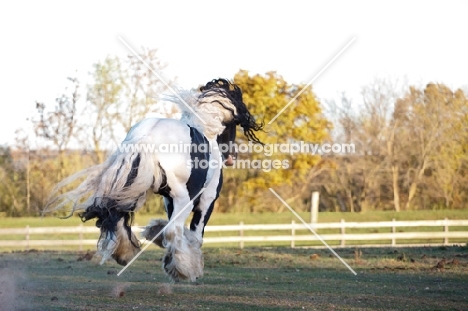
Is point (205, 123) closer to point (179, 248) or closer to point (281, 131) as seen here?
point (179, 248)

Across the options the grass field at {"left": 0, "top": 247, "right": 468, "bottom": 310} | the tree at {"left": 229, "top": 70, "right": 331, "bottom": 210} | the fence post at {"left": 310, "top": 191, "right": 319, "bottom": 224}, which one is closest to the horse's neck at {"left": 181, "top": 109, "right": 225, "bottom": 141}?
the grass field at {"left": 0, "top": 247, "right": 468, "bottom": 310}

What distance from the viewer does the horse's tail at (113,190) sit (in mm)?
7188

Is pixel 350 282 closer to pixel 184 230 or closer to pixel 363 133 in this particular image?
pixel 184 230

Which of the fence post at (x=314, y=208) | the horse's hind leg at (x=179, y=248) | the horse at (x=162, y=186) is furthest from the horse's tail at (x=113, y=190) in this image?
the fence post at (x=314, y=208)

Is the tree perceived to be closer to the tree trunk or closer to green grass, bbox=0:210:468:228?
green grass, bbox=0:210:468:228

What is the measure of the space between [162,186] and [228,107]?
1883 mm

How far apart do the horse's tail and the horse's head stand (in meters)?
1.79

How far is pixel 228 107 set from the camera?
29.5 feet

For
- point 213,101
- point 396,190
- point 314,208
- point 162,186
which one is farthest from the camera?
point 396,190

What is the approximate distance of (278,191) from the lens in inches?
1243

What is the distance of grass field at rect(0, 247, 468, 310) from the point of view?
738 centimetres

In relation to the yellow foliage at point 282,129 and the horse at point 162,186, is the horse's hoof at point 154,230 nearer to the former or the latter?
the horse at point 162,186

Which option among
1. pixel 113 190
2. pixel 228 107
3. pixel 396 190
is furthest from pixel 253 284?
pixel 396 190

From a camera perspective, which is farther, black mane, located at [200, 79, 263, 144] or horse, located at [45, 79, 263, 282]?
black mane, located at [200, 79, 263, 144]
